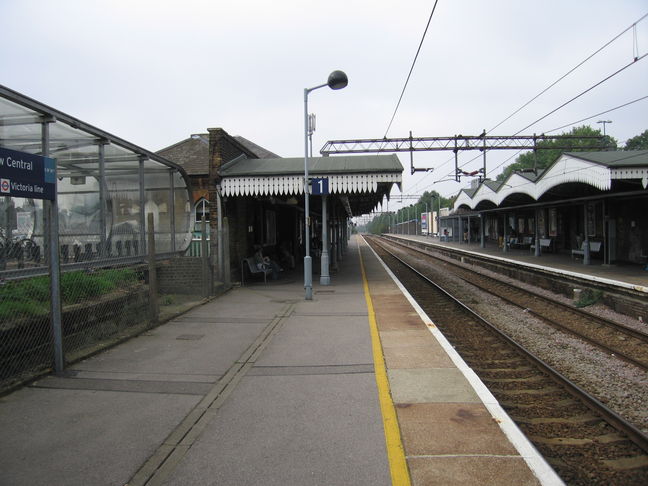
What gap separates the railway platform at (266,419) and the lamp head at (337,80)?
6.43 meters

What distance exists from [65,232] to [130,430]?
554 centimetres

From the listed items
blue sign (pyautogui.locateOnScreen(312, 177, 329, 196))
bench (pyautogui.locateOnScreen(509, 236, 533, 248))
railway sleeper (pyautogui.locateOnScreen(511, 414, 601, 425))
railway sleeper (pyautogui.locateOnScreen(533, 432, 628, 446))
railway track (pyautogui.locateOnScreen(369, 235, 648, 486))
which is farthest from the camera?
bench (pyautogui.locateOnScreen(509, 236, 533, 248))

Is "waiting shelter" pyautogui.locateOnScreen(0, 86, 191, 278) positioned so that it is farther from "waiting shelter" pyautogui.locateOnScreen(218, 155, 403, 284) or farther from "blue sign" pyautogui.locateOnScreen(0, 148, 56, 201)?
"waiting shelter" pyautogui.locateOnScreen(218, 155, 403, 284)

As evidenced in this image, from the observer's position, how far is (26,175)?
493cm

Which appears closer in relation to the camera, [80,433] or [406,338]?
[80,433]

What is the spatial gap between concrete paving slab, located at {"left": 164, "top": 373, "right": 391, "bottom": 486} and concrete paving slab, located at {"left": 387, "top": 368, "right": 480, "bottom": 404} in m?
0.31

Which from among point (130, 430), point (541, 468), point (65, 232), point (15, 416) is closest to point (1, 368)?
point (15, 416)

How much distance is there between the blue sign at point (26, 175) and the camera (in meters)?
4.62

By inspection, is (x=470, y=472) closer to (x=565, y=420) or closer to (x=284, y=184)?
(x=565, y=420)

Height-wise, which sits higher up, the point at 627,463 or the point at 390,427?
the point at 390,427

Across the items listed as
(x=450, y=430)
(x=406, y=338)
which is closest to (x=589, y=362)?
(x=406, y=338)

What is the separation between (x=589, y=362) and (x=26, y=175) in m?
7.92

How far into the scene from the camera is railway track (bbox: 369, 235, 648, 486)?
3707 millimetres

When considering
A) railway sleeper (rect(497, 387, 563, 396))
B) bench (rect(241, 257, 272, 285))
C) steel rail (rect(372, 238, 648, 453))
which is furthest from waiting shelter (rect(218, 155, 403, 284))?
railway sleeper (rect(497, 387, 563, 396))
